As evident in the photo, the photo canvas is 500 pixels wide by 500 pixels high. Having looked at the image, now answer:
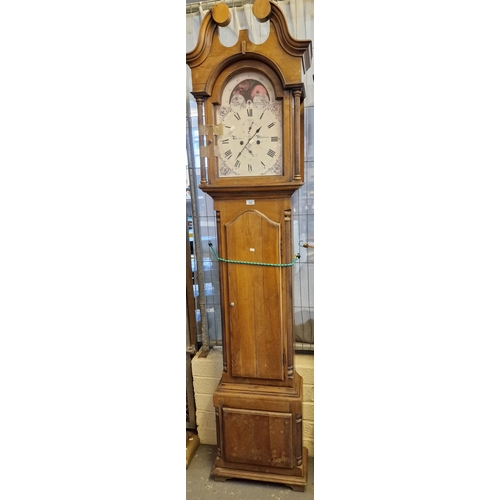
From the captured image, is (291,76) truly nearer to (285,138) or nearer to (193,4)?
(285,138)

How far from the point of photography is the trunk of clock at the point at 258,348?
1.28m

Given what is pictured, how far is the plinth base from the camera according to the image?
4.53ft

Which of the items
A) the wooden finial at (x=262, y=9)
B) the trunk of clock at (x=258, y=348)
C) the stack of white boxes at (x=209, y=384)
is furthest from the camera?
the stack of white boxes at (x=209, y=384)

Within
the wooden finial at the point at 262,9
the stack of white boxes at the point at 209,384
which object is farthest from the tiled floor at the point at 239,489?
the wooden finial at the point at 262,9

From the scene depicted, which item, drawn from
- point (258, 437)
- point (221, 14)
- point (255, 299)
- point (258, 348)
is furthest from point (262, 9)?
point (258, 437)

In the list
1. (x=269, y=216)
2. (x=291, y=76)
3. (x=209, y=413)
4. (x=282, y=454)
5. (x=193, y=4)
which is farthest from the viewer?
(x=209, y=413)

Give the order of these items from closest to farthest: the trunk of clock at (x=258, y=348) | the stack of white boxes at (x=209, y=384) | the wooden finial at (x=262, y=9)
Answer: the wooden finial at (x=262, y=9) < the trunk of clock at (x=258, y=348) < the stack of white boxes at (x=209, y=384)

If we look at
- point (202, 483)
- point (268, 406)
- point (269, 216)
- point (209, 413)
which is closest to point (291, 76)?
point (269, 216)

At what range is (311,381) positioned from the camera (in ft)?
5.19

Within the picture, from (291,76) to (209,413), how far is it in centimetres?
154

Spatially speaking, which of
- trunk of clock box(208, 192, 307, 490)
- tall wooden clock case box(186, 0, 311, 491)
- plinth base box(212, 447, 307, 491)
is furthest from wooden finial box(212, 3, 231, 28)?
plinth base box(212, 447, 307, 491)

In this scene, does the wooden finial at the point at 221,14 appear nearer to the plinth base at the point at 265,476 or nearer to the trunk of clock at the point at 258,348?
the trunk of clock at the point at 258,348

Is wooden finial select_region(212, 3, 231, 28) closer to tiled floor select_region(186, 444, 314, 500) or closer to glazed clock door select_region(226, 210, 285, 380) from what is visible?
glazed clock door select_region(226, 210, 285, 380)

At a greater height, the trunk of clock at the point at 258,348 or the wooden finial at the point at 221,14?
the wooden finial at the point at 221,14
